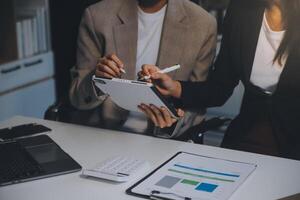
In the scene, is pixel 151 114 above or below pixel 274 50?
below

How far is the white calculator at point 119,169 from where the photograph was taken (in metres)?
1.28

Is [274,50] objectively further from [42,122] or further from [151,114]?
[42,122]

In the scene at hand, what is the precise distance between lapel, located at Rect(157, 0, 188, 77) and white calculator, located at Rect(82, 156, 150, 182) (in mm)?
581

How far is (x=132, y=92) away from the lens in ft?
4.86

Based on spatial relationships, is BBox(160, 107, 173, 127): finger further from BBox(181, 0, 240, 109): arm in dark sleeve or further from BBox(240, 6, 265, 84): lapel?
BBox(240, 6, 265, 84): lapel

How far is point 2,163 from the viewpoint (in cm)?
138

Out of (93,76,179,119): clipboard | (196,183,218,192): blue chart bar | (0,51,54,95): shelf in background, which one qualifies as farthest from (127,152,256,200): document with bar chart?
(0,51,54,95): shelf in background

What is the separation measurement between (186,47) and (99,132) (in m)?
0.48

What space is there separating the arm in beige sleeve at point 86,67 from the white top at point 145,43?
0.15 metres

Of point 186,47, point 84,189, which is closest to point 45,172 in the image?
point 84,189

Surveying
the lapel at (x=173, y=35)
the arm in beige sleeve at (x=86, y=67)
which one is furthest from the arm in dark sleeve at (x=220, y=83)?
the arm in beige sleeve at (x=86, y=67)

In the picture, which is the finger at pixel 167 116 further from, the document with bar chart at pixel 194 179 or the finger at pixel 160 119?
the document with bar chart at pixel 194 179

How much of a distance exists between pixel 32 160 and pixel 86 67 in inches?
21.8

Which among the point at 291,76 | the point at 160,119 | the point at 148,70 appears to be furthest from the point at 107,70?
the point at 291,76
